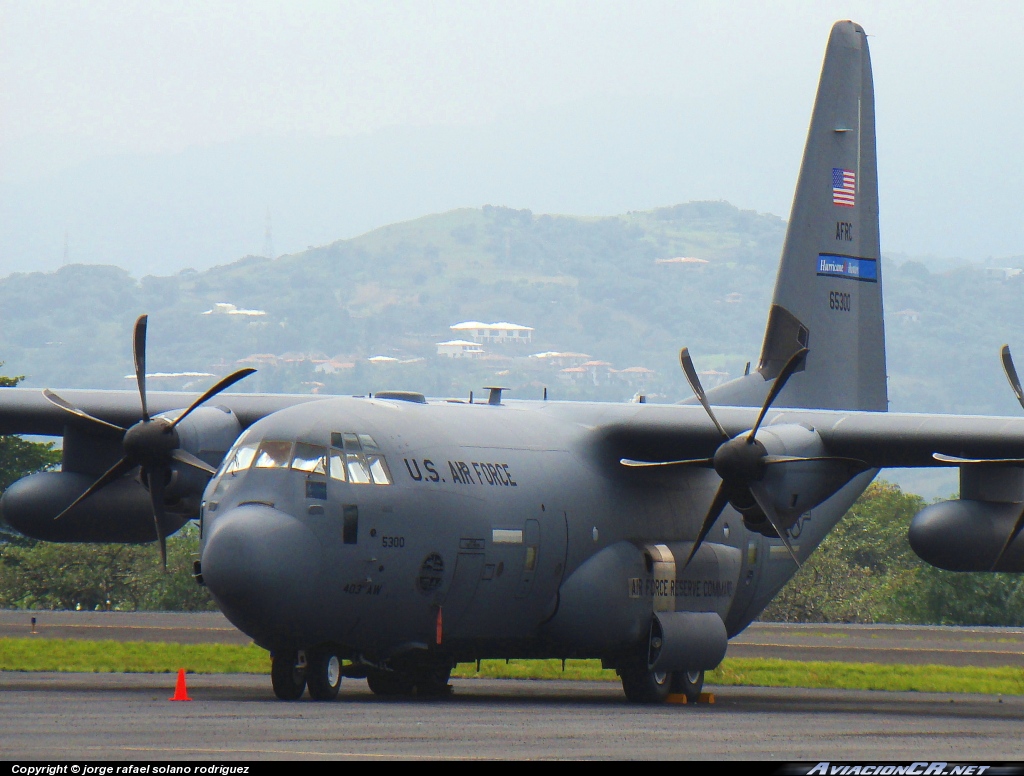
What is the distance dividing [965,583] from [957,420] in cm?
3484

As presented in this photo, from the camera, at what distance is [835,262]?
28375 millimetres

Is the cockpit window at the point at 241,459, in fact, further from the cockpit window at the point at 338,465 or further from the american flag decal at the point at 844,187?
the american flag decal at the point at 844,187

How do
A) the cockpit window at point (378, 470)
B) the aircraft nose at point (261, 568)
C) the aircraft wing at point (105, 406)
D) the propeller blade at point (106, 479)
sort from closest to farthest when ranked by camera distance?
the aircraft nose at point (261, 568)
the cockpit window at point (378, 470)
the propeller blade at point (106, 479)
the aircraft wing at point (105, 406)

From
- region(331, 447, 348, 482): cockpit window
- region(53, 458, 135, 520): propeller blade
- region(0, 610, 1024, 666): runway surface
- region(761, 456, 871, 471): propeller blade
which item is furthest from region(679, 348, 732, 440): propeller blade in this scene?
region(0, 610, 1024, 666): runway surface

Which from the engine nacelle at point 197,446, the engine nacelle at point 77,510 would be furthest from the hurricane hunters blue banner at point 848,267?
the engine nacelle at point 77,510

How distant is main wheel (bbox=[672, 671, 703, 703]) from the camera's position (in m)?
23.2

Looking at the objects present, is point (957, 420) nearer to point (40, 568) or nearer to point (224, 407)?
point (224, 407)

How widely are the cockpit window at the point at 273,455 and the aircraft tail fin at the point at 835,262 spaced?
34.5ft

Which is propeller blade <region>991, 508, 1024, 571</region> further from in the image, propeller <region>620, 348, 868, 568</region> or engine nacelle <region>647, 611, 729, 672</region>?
engine nacelle <region>647, 611, 729, 672</region>

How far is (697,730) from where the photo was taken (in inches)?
641

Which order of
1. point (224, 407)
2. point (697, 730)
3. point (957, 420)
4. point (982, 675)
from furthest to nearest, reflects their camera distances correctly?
point (982, 675), point (224, 407), point (957, 420), point (697, 730)

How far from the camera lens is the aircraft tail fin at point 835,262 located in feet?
91.4

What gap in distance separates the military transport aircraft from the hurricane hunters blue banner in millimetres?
1655
